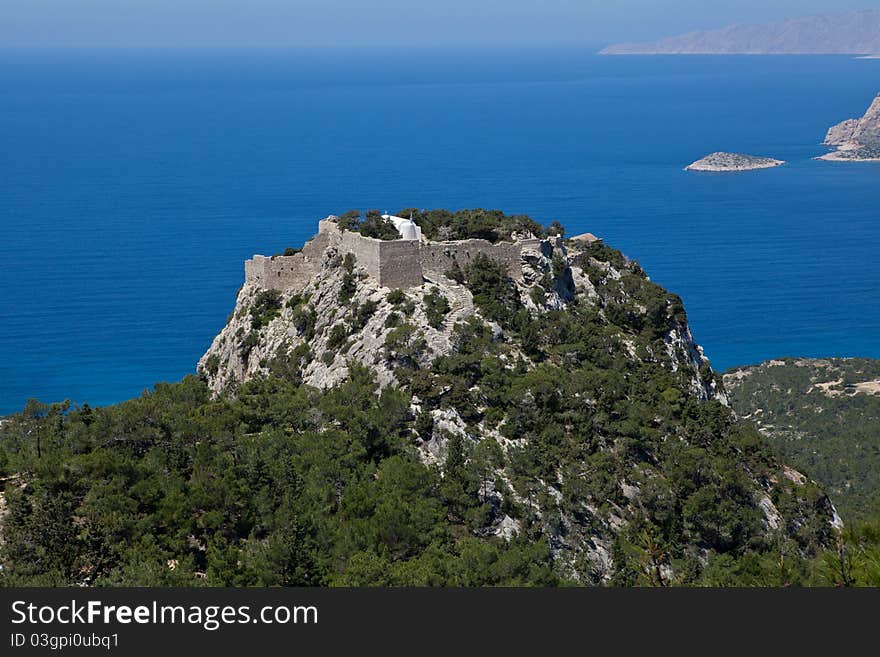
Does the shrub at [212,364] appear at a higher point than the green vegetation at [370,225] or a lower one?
lower

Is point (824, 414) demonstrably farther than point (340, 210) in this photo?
No

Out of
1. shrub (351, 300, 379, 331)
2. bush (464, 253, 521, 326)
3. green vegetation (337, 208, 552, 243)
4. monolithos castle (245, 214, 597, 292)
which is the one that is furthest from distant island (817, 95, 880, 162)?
shrub (351, 300, 379, 331)

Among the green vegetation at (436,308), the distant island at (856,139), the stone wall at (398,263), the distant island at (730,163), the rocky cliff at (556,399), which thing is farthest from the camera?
the distant island at (856,139)

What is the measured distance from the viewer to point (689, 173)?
488ft

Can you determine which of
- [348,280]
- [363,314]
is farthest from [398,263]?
[363,314]

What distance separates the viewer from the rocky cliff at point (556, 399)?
28.0 meters

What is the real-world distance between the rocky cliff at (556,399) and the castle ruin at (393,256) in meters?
0.32

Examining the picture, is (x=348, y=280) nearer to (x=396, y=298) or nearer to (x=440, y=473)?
(x=396, y=298)

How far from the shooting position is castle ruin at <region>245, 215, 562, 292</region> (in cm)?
3559

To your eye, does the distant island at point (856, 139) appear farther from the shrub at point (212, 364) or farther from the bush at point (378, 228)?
the shrub at point (212, 364)

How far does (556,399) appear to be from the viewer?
31906 mm

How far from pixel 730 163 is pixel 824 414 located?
3891 inches

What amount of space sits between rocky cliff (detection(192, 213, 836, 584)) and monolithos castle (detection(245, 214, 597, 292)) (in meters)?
0.33

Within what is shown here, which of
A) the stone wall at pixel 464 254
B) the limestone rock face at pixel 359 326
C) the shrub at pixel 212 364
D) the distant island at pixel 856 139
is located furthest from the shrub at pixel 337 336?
the distant island at pixel 856 139
